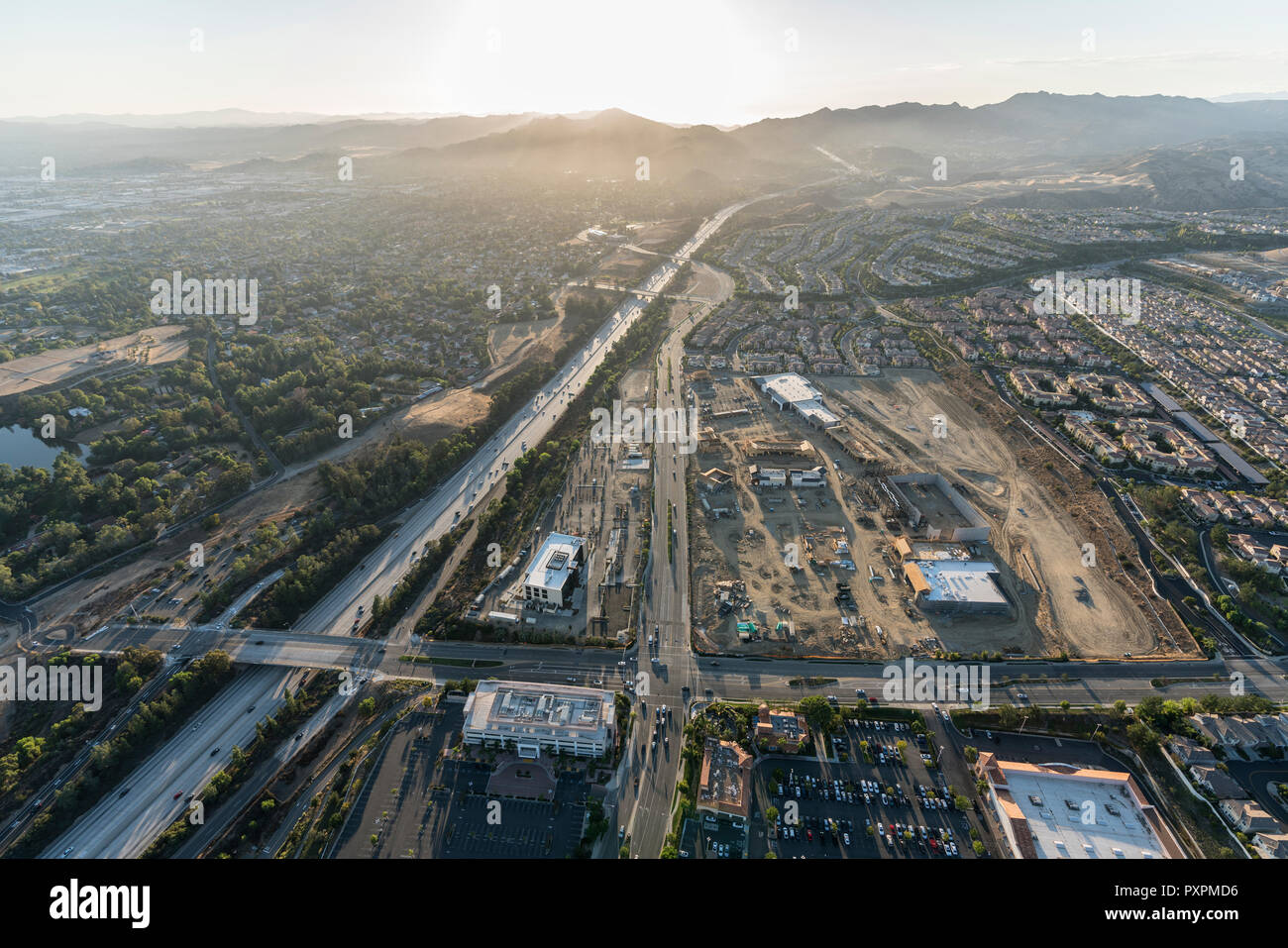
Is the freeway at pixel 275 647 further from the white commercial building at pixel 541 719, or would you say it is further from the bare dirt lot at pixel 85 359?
the bare dirt lot at pixel 85 359
